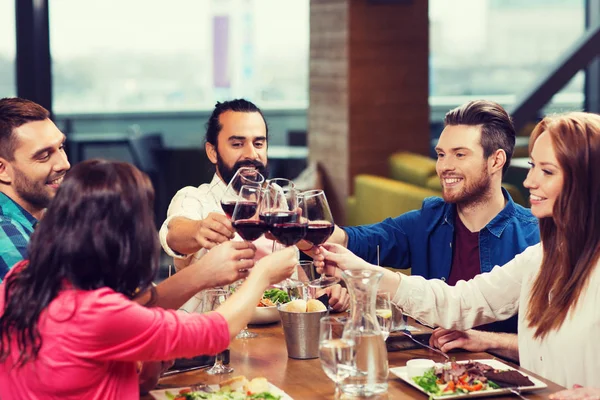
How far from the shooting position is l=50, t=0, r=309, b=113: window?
313 inches

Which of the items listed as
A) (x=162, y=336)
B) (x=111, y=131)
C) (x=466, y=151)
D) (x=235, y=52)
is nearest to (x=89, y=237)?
(x=162, y=336)

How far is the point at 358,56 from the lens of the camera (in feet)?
20.9

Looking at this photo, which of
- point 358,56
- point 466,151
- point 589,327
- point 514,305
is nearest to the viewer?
point 589,327

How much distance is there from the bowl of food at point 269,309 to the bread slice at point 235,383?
2.02 ft

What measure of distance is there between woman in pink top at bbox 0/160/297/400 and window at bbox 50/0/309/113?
6.10 m

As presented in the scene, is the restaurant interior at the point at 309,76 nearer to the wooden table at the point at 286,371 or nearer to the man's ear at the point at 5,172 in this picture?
the man's ear at the point at 5,172

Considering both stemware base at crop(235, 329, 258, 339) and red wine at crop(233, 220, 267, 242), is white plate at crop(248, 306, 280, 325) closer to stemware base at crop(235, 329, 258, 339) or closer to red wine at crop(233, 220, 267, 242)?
stemware base at crop(235, 329, 258, 339)

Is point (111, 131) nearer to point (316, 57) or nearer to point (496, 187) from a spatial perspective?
point (316, 57)

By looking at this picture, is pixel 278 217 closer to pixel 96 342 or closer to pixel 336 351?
pixel 336 351

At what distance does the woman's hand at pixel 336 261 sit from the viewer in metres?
2.45

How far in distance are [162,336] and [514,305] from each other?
121cm

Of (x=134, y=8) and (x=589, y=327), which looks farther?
(x=134, y=8)

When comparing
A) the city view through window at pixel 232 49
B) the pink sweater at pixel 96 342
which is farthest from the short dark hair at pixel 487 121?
the city view through window at pixel 232 49

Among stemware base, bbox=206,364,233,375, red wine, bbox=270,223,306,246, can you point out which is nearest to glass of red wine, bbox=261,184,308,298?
red wine, bbox=270,223,306,246
